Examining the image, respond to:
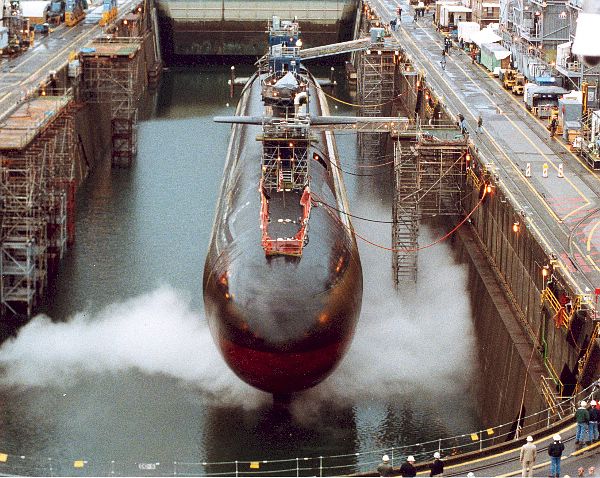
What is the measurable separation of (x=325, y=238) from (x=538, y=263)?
391 inches

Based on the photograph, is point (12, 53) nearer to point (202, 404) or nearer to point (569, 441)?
point (202, 404)

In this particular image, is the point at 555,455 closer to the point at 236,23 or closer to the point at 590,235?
the point at 590,235

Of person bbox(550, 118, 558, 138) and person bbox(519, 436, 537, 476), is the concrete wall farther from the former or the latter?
person bbox(519, 436, 537, 476)

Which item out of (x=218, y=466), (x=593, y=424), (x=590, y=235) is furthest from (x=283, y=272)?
(x=593, y=424)

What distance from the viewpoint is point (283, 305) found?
50875mm

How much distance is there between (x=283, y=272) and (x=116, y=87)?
60628 mm

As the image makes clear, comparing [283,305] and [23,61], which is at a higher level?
[283,305]

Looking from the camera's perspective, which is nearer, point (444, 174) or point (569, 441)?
point (569, 441)

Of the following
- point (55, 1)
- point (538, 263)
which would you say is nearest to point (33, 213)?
point (538, 263)

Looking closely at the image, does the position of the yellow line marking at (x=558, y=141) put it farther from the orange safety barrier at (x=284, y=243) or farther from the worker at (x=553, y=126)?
the orange safety barrier at (x=284, y=243)

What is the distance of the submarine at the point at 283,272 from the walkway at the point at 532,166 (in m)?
9.71

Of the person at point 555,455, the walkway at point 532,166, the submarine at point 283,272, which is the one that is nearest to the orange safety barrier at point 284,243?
the submarine at point 283,272

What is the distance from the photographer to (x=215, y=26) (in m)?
165

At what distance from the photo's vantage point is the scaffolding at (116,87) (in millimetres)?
105812
